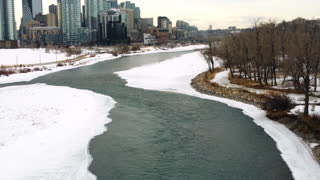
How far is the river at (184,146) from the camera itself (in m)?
15.8

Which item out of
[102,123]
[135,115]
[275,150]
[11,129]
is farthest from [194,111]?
[11,129]

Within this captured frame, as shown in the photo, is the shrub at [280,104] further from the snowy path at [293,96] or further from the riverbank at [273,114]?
the riverbank at [273,114]

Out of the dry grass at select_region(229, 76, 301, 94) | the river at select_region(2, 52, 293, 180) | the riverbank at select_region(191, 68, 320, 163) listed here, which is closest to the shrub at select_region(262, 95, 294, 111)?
the riverbank at select_region(191, 68, 320, 163)

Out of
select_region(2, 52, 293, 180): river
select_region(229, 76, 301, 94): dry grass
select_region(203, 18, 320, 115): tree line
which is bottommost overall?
select_region(2, 52, 293, 180): river

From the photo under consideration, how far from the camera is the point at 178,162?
17.1 meters

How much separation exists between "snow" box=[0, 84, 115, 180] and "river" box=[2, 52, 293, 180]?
0.87m

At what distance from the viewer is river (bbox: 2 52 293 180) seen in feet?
51.9

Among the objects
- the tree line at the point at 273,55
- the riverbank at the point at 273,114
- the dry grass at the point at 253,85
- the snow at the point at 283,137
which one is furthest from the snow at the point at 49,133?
the tree line at the point at 273,55

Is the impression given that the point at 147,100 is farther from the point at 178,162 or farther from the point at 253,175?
the point at 253,175

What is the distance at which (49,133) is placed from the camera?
21.4 metres

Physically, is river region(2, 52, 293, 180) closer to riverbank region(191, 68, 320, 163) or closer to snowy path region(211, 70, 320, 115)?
riverbank region(191, 68, 320, 163)

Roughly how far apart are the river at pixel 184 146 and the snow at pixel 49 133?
2.85ft

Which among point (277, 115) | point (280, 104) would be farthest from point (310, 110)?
point (277, 115)

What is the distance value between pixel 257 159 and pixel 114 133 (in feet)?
28.6
